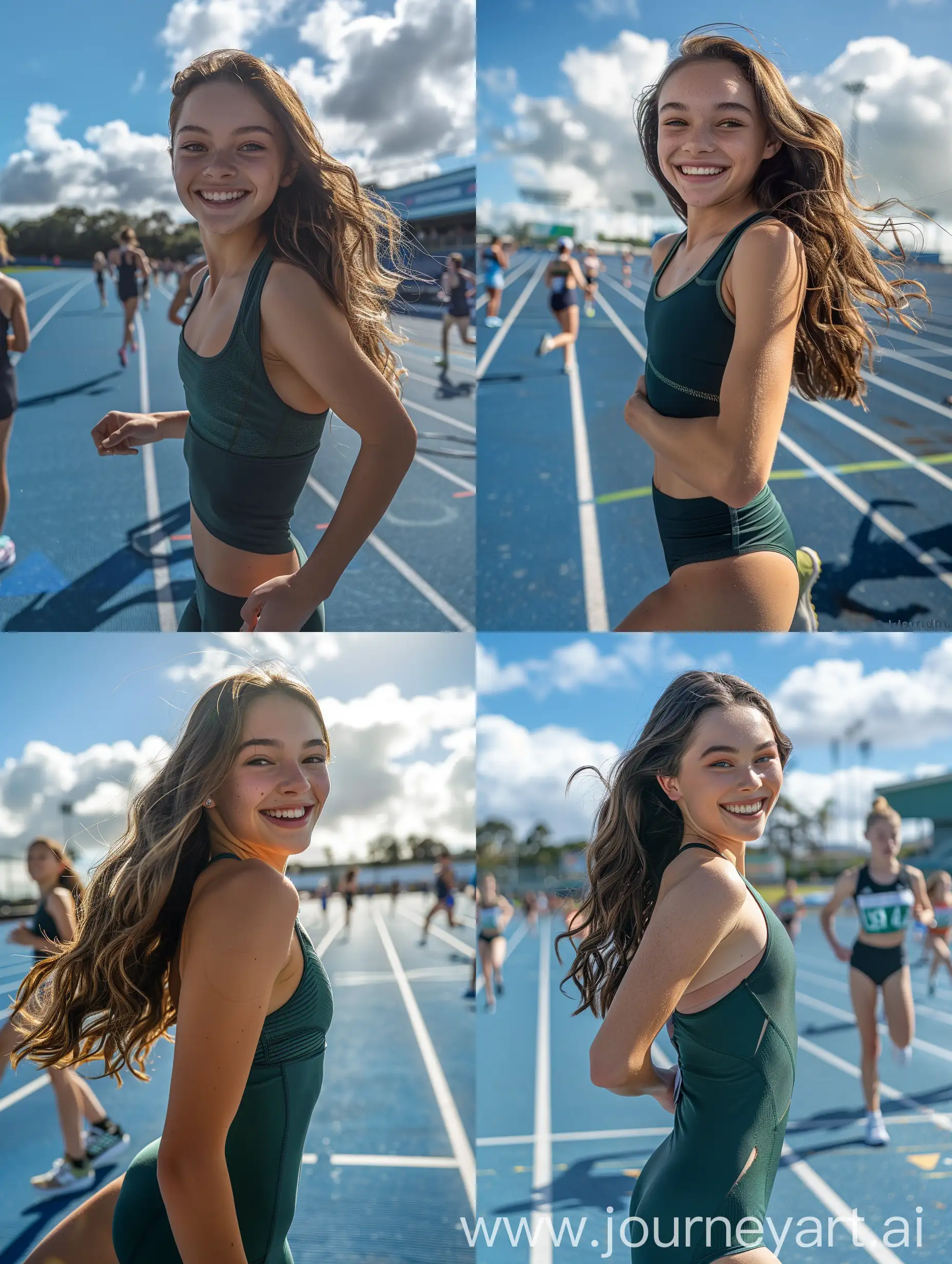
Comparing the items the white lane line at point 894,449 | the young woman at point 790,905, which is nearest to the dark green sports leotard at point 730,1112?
the white lane line at point 894,449

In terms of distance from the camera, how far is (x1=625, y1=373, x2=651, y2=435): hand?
191 centimetres

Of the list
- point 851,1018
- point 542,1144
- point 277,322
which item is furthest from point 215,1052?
point 851,1018

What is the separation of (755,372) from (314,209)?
0.93 metres

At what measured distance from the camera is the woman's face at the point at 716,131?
1.82m

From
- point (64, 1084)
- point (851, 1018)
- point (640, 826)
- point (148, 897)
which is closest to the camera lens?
point (148, 897)

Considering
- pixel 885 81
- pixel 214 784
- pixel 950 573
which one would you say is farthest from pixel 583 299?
pixel 214 784

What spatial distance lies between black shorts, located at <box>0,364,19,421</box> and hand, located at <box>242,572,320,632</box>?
7.63 feet

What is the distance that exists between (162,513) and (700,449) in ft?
11.4

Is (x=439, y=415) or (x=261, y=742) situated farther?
(x=439, y=415)

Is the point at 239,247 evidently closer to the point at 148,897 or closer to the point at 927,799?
the point at 148,897

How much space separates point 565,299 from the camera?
590 cm

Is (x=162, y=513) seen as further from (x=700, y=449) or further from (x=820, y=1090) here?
(x=820, y=1090)

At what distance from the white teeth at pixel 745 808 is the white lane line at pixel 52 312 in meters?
3.21

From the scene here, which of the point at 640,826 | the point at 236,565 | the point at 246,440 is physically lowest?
the point at 640,826
